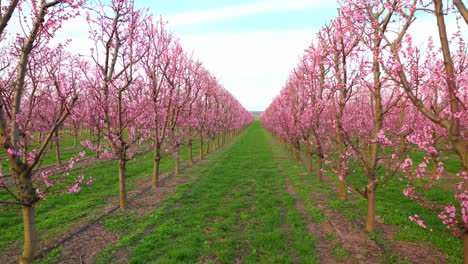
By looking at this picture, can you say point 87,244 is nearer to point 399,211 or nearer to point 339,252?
point 339,252

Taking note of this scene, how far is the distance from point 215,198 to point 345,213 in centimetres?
512

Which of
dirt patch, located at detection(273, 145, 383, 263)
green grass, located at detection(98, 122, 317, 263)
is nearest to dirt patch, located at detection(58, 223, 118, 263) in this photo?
green grass, located at detection(98, 122, 317, 263)

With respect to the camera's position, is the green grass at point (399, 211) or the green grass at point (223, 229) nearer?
the green grass at point (223, 229)

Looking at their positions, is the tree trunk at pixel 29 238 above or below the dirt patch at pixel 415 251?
above

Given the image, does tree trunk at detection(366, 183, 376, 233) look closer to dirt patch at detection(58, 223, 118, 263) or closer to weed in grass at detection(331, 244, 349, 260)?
weed in grass at detection(331, 244, 349, 260)

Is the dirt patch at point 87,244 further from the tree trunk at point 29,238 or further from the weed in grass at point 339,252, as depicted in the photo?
the weed in grass at point 339,252

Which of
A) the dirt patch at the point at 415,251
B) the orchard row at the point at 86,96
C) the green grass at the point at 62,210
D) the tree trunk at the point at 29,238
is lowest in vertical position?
the dirt patch at the point at 415,251

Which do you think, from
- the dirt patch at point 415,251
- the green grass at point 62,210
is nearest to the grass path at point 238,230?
the dirt patch at point 415,251

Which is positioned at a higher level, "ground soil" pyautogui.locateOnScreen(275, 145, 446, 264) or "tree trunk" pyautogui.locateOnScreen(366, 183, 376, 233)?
"tree trunk" pyautogui.locateOnScreen(366, 183, 376, 233)

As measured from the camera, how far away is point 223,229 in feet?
28.5

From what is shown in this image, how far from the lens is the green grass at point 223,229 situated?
22.9 ft

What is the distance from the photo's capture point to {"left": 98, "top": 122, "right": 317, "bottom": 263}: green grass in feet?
22.9

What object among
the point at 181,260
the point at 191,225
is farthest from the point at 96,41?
the point at 181,260

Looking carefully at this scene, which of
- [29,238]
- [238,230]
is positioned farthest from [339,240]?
[29,238]
